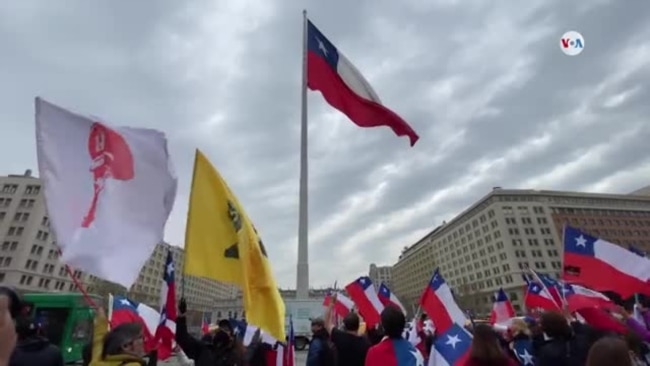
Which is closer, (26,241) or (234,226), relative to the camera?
(234,226)

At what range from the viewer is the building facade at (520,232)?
8606cm

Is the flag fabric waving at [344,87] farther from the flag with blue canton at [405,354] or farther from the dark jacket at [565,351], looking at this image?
the flag with blue canton at [405,354]

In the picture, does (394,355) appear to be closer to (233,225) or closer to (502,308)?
(233,225)

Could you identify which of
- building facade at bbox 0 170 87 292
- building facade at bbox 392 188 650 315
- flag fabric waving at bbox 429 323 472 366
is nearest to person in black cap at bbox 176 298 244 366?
flag fabric waving at bbox 429 323 472 366

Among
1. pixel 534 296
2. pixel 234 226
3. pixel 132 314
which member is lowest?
pixel 132 314

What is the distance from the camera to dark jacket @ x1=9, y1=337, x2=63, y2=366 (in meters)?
3.04

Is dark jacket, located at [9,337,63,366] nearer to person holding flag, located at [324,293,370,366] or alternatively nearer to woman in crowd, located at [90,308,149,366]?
woman in crowd, located at [90,308,149,366]

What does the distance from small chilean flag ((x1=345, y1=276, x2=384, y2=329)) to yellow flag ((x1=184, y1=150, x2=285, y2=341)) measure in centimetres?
591

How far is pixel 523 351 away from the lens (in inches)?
245

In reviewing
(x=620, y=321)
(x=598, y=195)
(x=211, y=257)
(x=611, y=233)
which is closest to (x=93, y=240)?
(x=211, y=257)

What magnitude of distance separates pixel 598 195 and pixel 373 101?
367 feet

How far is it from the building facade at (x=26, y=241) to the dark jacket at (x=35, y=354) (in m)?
74.4

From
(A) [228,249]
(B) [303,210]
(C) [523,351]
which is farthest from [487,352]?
(B) [303,210]

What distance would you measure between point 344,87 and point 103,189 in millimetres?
7343
